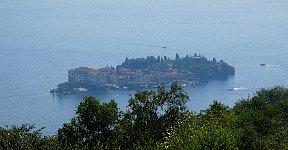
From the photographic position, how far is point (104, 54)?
5031cm

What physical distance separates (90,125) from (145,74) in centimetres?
2691

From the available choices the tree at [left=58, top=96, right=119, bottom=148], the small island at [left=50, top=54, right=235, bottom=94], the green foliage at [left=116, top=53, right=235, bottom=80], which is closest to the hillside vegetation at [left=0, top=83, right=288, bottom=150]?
the tree at [left=58, top=96, right=119, bottom=148]

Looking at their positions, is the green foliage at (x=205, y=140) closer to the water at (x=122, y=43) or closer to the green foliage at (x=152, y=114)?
the green foliage at (x=152, y=114)

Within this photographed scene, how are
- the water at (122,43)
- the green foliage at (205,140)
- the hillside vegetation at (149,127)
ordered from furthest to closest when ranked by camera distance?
the water at (122,43), the hillside vegetation at (149,127), the green foliage at (205,140)

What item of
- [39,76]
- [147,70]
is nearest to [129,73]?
[147,70]

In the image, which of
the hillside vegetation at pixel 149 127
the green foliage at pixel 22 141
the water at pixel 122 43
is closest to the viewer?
the green foliage at pixel 22 141

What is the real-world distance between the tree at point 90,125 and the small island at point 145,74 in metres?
24.3

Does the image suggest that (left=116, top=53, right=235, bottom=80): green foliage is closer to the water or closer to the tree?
the water

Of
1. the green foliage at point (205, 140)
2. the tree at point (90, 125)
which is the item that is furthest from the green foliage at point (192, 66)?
the green foliage at point (205, 140)

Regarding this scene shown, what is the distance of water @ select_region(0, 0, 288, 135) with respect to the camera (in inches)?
1344

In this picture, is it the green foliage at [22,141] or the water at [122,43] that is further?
the water at [122,43]

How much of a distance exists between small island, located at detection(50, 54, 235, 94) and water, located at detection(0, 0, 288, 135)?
1.14 meters

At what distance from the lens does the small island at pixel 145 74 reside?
118 feet

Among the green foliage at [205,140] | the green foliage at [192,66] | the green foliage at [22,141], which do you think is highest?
the green foliage at [192,66]
